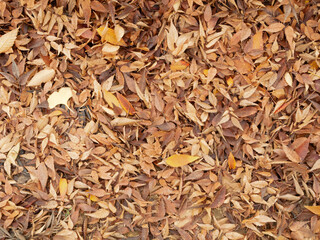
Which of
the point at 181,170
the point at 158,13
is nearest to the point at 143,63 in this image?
the point at 158,13

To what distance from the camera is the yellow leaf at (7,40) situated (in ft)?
3.59

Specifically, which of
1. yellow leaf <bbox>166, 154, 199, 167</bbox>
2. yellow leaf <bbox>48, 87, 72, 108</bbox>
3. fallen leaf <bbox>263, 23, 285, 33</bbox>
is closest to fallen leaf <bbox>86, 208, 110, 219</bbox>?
yellow leaf <bbox>166, 154, 199, 167</bbox>

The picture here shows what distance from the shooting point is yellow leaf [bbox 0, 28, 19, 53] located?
1.09 metres

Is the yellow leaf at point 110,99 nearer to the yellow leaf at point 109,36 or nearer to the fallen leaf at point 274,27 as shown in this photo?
the yellow leaf at point 109,36

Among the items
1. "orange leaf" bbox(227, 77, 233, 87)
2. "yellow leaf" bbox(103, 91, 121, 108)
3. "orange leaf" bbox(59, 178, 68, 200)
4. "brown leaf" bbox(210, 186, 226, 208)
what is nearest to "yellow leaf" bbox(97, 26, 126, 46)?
"yellow leaf" bbox(103, 91, 121, 108)

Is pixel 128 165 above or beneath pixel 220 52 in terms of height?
beneath

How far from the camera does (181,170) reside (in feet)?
3.66

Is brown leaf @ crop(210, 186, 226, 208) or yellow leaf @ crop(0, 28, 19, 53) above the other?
yellow leaf @ crop(0, 28, 19, 53)

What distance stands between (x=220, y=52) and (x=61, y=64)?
560mm

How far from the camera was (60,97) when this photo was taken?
3.67 feet

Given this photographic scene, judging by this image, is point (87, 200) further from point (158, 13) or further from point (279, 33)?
point (279, 33)

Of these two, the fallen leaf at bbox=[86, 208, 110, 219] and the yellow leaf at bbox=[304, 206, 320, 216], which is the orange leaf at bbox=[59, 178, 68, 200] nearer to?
the fallen leaf at bbox=[86, 208, 110, 219]

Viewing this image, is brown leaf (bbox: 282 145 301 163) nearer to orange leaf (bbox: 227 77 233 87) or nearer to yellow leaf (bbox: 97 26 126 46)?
orange leaf (bbox: 227 77 233 87)

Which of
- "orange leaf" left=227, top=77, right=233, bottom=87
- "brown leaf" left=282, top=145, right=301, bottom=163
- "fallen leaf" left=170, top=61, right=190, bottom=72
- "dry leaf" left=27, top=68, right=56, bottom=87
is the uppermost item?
"fallen leaf" left=170, top=61, right=190, bottom=72
